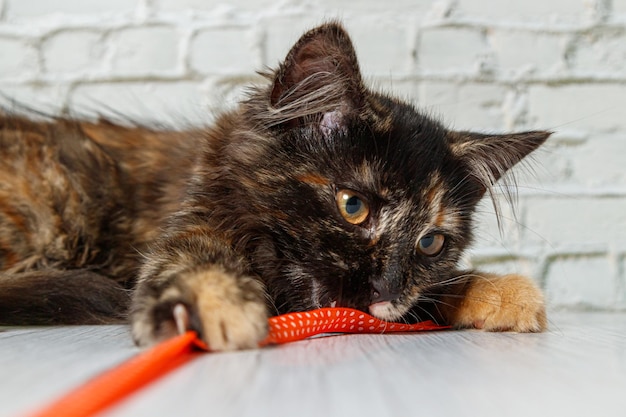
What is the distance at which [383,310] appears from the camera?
107 cm

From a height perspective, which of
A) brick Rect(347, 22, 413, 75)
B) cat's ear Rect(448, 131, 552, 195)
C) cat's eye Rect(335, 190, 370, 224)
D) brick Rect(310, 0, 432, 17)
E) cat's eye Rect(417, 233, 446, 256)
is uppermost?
brick Rect(310, 0, 432, 17)

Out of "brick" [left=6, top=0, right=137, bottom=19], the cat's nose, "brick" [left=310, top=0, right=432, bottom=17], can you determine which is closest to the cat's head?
the cat's nose

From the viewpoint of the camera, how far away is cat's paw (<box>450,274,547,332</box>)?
1.13 m

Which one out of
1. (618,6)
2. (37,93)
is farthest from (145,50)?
(618,6)

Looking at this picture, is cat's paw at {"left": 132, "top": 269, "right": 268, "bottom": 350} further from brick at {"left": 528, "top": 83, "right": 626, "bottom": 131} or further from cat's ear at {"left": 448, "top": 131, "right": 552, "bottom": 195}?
brick at {"left": 528, "top": 83, "right": 626, "bottom": 131}

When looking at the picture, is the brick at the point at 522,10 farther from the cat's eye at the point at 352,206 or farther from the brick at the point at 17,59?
the brick at the point at 17,59

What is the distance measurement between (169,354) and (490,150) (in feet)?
3.10

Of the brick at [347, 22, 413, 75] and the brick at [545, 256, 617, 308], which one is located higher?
the brick at [347, 22, 413, 75]

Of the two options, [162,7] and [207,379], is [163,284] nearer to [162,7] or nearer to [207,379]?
[207,379]

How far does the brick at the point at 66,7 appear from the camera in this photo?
190 centimetres

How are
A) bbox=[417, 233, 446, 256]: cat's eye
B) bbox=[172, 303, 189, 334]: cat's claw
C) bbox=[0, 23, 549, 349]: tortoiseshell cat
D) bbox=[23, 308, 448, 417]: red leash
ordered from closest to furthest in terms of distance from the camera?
bbox=[23, 308, 448, 417]: red leash → bbox=[172, 303, 189, 334]: cat's claw → bbox=[0, 23, 549, 349]: tortoiseshell cat → bbox=[417, 233, 446, 256]: cat's eye

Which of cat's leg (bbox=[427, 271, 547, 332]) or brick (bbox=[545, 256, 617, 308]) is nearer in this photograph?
cat's leg (bbox=[427, 271, 547, 332])

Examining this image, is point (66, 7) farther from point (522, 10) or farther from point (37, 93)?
point (522, 10)

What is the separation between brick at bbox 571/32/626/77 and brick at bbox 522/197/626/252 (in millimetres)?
435
